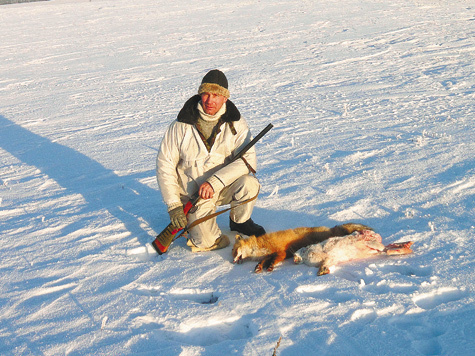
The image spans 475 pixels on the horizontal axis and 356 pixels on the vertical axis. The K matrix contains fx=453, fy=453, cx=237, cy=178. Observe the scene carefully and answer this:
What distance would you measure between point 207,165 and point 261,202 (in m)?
1.05

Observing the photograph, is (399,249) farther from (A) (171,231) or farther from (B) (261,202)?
(A) (171,231)

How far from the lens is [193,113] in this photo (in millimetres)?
4113

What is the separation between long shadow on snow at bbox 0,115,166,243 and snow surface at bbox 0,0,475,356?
3cm

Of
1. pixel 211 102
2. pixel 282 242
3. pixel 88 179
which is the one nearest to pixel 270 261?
pixel 282 242

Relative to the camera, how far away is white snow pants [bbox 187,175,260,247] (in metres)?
4.19

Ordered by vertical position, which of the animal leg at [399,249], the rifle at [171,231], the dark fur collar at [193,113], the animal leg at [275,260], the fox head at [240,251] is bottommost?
the animal leg at [399,249]

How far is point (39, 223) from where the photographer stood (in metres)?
4.86

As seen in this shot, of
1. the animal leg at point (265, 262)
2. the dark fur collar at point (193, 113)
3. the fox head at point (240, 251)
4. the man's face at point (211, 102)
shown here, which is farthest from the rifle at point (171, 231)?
the animal leg at point (265, 262)

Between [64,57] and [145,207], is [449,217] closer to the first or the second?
[145,207]

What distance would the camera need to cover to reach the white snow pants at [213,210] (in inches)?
165

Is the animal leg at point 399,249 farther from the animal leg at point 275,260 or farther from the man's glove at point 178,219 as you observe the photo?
the man's glove at point 178,219

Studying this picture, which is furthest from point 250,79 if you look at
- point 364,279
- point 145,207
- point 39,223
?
point 364,279

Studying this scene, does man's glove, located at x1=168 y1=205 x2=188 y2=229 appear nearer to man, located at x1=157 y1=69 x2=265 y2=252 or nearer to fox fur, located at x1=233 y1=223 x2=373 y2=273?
man, located at x1=157 y1=69 x2=265 y2=252

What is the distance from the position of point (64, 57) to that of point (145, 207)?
10.9 meters
